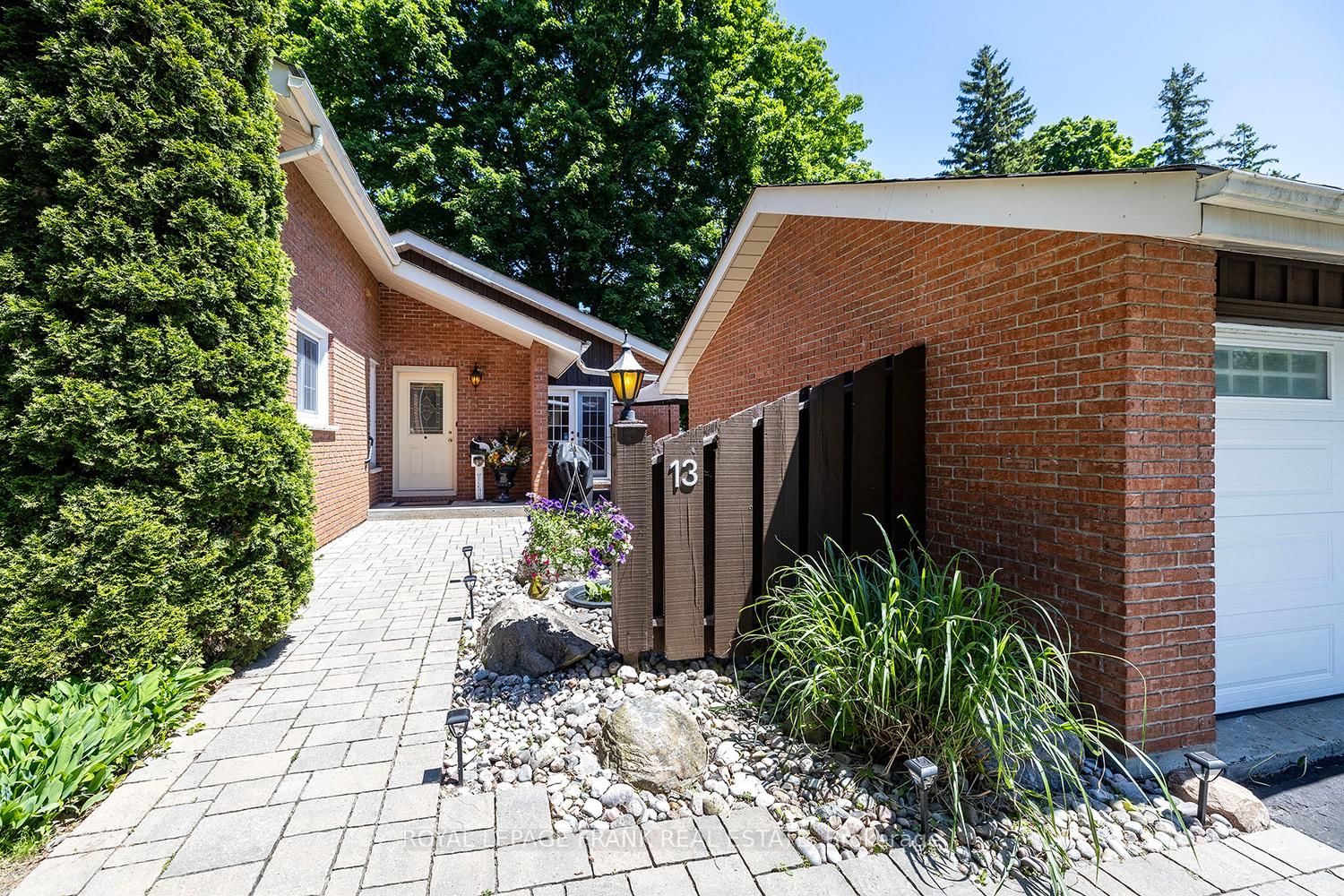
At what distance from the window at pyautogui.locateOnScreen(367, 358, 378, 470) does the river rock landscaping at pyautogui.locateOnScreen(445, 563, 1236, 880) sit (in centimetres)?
732

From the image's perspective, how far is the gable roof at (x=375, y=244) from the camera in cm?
486

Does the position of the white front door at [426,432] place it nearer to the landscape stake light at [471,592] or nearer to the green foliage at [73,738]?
the landscape stake light at [471,592]

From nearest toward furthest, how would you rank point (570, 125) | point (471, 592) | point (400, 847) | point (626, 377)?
point (400, 847), point (471, 592), point (626, 377), point (570, 125)

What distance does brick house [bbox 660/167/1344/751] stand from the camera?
8.73 ft

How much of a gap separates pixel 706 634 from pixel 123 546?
9.79ft

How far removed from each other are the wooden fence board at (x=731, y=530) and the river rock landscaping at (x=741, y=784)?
1.40ft

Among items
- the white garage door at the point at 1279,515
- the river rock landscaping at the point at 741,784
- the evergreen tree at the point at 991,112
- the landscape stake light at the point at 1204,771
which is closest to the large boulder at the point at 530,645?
the river rock landscaping at the point at 741,784

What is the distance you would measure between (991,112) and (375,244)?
26802 mm

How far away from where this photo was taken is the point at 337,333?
7.46 meters

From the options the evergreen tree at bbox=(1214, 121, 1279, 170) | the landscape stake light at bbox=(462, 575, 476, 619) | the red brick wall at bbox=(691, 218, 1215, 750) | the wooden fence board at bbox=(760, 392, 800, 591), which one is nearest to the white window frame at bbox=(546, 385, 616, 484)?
the landscape stake light at bbox=(462, 575, 476, 619)

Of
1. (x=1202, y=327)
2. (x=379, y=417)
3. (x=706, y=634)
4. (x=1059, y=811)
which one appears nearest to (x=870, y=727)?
(x=1059, y=811)

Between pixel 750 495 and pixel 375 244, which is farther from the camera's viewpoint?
pixel 375 244

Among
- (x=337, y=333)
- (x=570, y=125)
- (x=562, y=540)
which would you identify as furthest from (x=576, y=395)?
(x=562, y=540)

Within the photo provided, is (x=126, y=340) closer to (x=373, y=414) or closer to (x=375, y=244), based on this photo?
(x=375, y=244)
